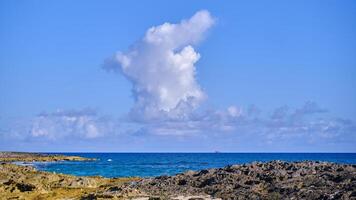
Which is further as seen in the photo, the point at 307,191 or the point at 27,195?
the point at 27,195

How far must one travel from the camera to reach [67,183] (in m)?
48.8

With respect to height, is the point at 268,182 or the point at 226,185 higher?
the point at 268,182

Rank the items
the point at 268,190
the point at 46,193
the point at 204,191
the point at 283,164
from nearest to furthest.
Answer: the point at 268,190
the point at 204,191
the point at 46,193
the point at 283,164

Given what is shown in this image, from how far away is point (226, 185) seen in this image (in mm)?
40500

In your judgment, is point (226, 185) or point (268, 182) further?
point (226, 185)

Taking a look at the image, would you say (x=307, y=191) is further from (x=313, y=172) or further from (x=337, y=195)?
(x=313, y=172)

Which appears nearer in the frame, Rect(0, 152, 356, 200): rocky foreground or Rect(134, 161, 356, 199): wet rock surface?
Rect(134, 161, 356, 199): wet rock surface

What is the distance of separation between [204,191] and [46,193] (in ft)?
39.7

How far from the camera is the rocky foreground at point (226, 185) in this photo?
116ft

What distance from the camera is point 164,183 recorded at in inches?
1751

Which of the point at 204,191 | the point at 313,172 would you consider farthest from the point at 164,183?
the point at 313,172

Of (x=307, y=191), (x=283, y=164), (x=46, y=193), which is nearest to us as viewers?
(x=307, y=191)

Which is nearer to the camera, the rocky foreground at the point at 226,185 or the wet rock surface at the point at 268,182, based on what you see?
the wet rock surface at the point at 268,182

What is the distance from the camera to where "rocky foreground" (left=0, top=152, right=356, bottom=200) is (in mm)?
35500
